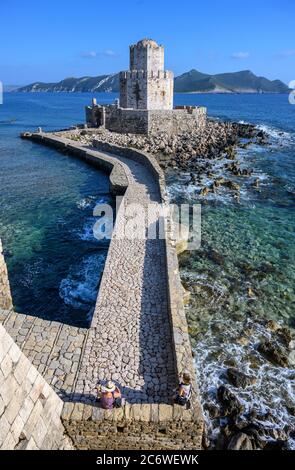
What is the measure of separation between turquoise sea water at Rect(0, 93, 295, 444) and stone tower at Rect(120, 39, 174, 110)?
15.4 m

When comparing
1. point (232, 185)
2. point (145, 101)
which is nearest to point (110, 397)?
point (232, 185)

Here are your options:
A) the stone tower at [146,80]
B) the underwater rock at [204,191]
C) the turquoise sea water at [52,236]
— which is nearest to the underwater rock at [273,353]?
the turquoise sea water at [52,236]

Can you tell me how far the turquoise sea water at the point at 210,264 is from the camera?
9766 mm

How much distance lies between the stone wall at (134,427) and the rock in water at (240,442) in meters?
0.85

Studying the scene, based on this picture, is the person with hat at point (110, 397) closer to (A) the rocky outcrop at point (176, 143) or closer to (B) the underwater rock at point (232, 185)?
(B) the underwater rock at point (232, 185)

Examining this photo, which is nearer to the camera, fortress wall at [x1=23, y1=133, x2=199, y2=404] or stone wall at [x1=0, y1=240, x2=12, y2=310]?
fortress wall at [x1=23, y1=133, x2=199, y2=404]

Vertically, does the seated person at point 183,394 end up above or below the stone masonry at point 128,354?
above

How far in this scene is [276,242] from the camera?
54.5 ft

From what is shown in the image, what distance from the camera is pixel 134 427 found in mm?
6883

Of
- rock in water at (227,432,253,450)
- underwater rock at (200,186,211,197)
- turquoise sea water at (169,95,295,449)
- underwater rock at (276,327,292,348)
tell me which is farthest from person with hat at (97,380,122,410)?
underwater rock at (200,186,211,197)

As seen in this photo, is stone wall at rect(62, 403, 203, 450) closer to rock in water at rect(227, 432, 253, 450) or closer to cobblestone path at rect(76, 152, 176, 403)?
cobblestone path at rect(76, 152, 176, 403)

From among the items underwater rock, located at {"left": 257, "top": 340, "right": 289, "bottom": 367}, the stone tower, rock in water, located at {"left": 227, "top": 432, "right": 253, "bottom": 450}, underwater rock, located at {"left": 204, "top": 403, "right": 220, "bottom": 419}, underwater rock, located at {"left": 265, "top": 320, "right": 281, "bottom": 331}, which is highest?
the stone tower

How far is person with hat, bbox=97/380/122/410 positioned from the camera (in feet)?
22.9
